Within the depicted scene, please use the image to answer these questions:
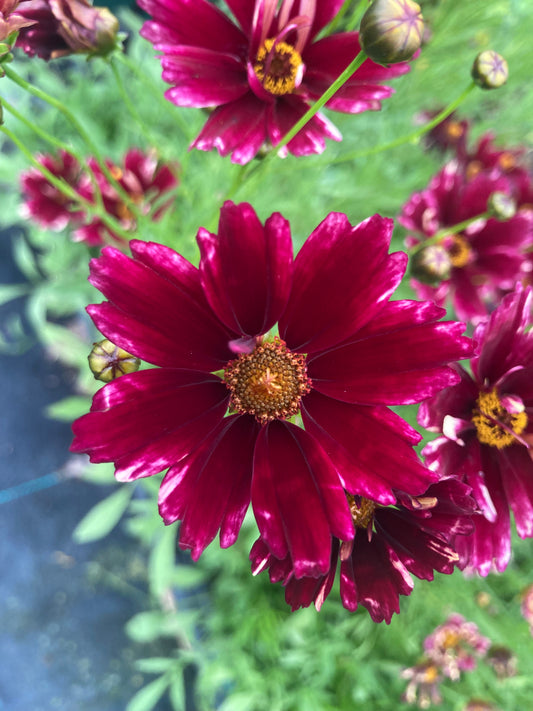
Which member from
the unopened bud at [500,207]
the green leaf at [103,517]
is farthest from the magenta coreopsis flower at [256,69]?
the green leaf at [103,517]

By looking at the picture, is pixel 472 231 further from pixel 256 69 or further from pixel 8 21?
pixel 8 21

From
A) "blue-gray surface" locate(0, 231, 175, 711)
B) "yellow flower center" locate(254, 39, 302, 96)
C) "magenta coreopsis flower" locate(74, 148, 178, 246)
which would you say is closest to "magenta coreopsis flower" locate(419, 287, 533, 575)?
"yellow flower center" locate(254, 39, 302, 96)

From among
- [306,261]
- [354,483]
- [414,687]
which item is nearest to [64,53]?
[306,261]

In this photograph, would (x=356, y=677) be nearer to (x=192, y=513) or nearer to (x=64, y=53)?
(x=192, y=513)

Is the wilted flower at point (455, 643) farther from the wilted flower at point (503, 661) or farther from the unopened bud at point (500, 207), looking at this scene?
the unopened bud at point (500, 207)

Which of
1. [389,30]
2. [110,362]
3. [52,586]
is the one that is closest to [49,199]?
[110,362]

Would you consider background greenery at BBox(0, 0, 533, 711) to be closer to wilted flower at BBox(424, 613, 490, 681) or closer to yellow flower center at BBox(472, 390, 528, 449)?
wilted flower at BBox(424, 613, 490, 681)
